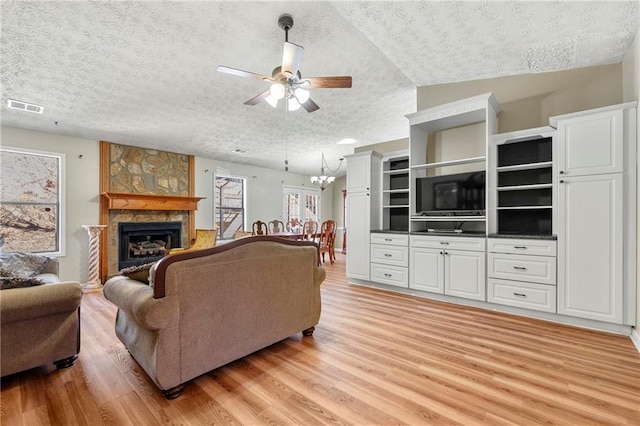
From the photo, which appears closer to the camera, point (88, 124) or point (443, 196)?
point (443, 196)

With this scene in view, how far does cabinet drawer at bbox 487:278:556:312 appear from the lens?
9.76 ft

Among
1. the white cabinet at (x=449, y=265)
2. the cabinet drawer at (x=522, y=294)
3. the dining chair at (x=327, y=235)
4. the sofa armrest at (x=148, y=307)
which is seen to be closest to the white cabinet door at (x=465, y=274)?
the white cabinet at (x=449, y=265)

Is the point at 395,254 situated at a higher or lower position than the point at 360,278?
higher

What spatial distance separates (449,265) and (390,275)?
0.88m

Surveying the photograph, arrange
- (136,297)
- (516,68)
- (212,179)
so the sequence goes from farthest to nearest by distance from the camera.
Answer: (212,179)
(516,68)
(136,297)

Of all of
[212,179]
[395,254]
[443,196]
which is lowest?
[395,254]

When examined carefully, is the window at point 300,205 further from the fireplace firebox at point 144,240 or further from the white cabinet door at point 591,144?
the white cabinet door at point 591,144

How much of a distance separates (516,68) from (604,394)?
335 centimetres

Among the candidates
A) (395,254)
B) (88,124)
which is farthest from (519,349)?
(88,124)

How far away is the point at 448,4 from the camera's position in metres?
2.49

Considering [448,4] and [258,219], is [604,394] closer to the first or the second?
[448,4]

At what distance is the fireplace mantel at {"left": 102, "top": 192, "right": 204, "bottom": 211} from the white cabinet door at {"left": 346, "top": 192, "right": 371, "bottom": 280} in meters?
3.44

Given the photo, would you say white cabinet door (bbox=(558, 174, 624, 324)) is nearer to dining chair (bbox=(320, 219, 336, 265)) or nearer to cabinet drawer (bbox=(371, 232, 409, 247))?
cabinet drawer (bbox=(371, 232, 409, 247))

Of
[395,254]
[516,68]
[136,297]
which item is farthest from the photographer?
[395,254]
